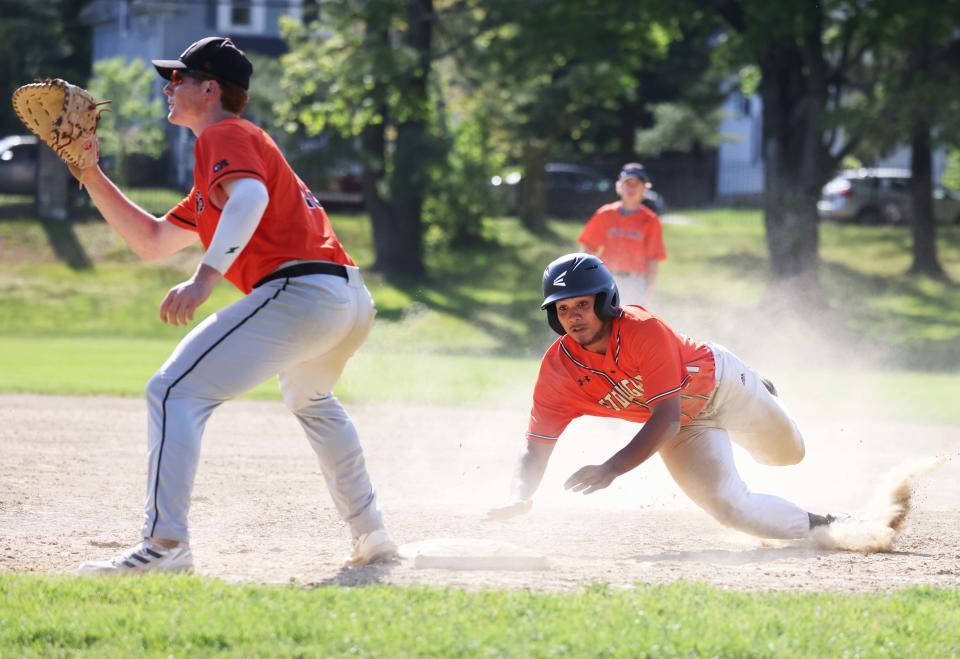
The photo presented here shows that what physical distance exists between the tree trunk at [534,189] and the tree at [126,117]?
9963mm

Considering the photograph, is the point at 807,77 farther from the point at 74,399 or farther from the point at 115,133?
the point at 115,133

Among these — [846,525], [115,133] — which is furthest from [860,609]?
[115,133]

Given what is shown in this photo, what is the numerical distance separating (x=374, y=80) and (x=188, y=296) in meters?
18.2

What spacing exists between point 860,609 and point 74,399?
9344 mm

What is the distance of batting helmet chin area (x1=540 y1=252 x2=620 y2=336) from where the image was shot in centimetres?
551

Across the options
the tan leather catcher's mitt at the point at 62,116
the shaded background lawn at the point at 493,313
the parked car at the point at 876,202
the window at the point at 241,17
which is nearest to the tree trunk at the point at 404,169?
the shaded background lawn at the point at 493,313

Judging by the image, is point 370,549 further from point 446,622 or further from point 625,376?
point 625,376

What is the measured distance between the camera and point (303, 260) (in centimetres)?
519

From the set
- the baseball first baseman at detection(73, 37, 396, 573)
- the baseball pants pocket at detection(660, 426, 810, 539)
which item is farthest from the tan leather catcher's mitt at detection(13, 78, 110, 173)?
the baseball pants pocket at detection(660, 426, 810, 539)

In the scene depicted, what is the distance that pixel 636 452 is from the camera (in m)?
5.44

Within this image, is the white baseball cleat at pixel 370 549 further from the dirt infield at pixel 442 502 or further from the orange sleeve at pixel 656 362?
the orange sleeve at pixel 656 362

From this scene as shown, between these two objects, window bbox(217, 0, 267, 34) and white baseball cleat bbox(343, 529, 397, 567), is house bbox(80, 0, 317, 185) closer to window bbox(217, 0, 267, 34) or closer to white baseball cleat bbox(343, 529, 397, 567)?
window bbox(217, 0, 267, 34)

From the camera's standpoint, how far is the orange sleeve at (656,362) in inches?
220

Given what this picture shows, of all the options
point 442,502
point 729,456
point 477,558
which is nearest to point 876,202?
point 442,502
